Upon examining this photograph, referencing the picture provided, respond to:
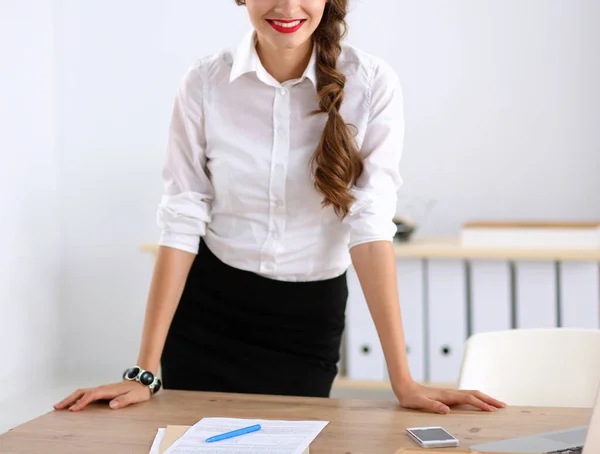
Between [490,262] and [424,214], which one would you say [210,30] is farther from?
[490,262]

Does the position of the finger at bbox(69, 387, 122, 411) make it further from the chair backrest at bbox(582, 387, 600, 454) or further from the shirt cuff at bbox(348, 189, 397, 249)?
the chair backrest at bbox(582, 387, 600, 454)

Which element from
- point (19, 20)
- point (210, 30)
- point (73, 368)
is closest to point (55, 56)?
point (19, 20)

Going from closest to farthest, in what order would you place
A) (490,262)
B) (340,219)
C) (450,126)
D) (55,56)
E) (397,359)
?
1. (397,359)
2. (340,219)
3. (490,262)
4. (450,126)
5. (55,56)

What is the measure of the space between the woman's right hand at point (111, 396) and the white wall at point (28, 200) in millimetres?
2223

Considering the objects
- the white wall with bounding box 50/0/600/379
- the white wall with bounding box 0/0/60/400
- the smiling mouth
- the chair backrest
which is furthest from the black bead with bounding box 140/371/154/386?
the white wall with bounding box 0/0/60/400

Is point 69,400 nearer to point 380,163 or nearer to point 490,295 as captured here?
point 380,163

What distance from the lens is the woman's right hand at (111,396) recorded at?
1395mm

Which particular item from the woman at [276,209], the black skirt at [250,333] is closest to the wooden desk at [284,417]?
the woman at [276,209]

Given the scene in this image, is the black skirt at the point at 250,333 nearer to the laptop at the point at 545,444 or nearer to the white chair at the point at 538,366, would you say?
the white chair at the point at 538,366

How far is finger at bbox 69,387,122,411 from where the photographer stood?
1.39 meters

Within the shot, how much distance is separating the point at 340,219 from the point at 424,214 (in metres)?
1.87

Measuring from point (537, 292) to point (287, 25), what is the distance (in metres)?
1.79

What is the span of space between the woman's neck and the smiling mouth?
0.43 ft

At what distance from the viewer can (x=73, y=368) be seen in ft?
12.8
